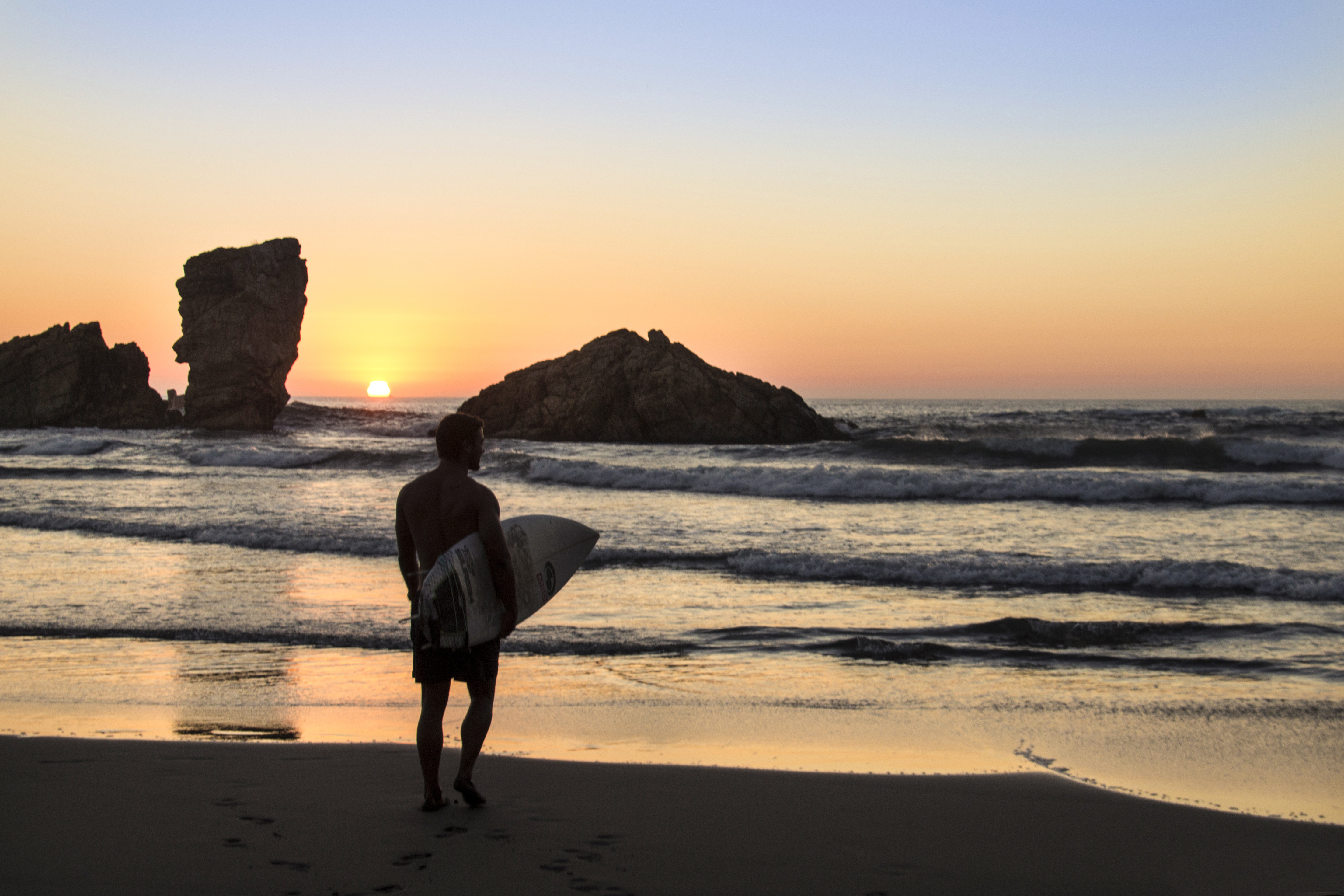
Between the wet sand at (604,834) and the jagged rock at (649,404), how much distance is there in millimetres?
38594

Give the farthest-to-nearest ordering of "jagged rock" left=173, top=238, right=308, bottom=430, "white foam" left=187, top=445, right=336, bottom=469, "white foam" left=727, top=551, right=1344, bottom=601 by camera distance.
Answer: "jagged rock" left=173, top=238, right=308, bottom=430 < "white foam" left=187, top=445, right=336, bottom=469 < "white foam" left=727, top=551, right=1344, bottom=601

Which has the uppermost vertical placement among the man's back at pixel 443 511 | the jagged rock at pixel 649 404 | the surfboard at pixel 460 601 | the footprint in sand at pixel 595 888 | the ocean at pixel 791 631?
the jagged rock at pixel 649 404

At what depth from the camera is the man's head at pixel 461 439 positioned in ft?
13.2

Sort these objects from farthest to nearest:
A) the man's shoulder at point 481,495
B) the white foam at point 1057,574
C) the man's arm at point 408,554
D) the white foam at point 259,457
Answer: the white foam at point 259,457 < the white foam at point 1057,574 < the man's arm at point 408,554 < the man's shoulder at point 481,495

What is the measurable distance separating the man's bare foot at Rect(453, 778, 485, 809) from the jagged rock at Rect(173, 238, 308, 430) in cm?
5732

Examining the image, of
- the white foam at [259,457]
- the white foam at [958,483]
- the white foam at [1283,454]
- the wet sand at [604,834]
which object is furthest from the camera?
the white foam at [259,457]

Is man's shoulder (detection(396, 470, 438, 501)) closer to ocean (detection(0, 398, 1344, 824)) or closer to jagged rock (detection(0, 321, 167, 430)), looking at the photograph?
ocean (detection(0, 398, 1344, 824))

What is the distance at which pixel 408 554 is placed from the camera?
13.6 feet

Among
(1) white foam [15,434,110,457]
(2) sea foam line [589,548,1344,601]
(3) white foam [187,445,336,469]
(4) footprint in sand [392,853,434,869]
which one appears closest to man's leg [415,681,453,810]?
(4) footprint in sand [392,853,434,869]

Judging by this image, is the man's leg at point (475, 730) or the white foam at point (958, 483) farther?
the white foam at point (958, 483)

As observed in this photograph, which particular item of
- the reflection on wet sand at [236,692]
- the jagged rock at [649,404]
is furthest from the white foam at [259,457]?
the reflection on wet sand at [236,692]

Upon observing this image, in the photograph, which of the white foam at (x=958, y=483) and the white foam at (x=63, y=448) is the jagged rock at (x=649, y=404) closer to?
the white foam at (x=63, y=448)

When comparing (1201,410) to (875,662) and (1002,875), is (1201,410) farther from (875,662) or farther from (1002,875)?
(1002,875)

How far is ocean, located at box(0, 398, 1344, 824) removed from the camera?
5.40 m
